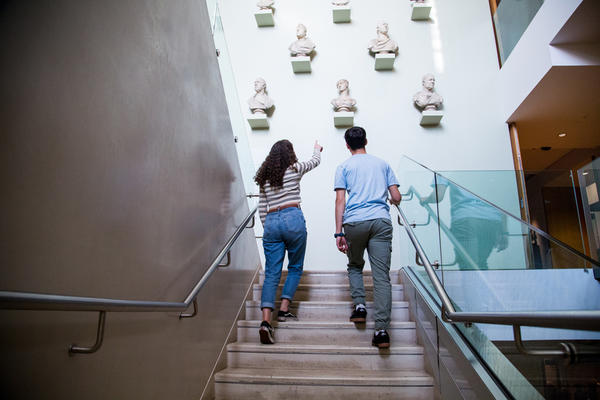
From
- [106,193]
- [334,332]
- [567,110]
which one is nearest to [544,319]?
[106,193]

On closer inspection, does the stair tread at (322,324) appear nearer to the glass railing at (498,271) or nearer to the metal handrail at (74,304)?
the glass railing at (498,271)

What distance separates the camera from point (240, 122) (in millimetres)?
4180

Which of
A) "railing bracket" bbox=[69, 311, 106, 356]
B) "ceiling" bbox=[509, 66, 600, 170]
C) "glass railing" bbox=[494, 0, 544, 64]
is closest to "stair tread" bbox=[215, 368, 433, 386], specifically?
"railing bracket" bbox=[69, 311, 106, 356]

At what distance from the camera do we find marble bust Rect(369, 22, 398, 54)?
6.36m

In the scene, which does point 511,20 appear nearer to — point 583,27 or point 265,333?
point 583,27

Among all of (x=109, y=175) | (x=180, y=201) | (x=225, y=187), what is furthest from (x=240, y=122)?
(x=109, y=175)

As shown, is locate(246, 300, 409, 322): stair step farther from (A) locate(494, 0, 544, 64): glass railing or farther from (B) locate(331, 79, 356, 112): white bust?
(A) locate(494, 0, 544, 64): glass railing

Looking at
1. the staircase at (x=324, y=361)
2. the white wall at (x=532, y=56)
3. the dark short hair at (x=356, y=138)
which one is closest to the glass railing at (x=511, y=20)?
the white wall at (x=532, y=56)

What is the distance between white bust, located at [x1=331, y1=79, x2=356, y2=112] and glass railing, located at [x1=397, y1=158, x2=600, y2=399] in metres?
2.31

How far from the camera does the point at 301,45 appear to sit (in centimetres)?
643

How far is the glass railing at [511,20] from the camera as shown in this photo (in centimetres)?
533

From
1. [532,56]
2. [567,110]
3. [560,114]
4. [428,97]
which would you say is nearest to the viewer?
[532,56]

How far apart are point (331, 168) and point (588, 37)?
334 cm

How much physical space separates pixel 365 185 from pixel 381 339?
1.08m
